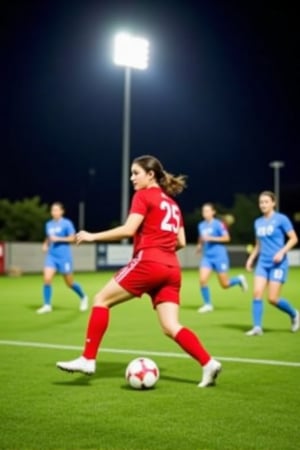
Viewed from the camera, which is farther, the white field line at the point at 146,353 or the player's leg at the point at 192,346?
the white field line at the point at 146,353

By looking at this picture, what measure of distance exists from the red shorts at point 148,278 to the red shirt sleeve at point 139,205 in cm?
46

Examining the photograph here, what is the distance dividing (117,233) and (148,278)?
56 centimetres

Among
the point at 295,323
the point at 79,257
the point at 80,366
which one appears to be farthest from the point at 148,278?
the point at 79,257

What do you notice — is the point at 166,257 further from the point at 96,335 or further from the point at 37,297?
the point at 37,297

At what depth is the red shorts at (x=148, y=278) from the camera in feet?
24.7

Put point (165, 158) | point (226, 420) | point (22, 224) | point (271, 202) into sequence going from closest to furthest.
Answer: point (226, 420), point (271, 202), point (22, 224), point (165, 158)

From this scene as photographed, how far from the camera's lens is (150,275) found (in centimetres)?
751

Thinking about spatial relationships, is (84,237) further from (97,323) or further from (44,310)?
(44,310)

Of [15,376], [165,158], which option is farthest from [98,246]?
[165,158]

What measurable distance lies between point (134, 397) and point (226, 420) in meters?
1.20

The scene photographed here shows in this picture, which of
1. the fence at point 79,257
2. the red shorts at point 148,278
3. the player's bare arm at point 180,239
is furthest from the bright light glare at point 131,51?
the red shorts at point 148,278

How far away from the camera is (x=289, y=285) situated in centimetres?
2767

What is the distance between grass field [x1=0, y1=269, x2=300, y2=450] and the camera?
5.58 m

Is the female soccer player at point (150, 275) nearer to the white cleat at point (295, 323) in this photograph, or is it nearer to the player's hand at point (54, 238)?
the white cleat at point (295, 323)
